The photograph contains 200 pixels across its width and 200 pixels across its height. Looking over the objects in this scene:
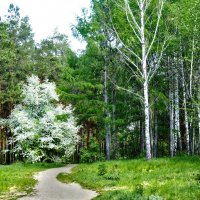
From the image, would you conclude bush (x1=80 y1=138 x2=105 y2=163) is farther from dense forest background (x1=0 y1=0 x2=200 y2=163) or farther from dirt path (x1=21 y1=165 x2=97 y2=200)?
dirt path (x1=21 y1=165 x2=97 y2=200)

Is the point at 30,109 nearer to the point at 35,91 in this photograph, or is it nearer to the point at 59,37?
the point at 35,91

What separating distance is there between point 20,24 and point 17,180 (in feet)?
131

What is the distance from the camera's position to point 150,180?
54.0ft

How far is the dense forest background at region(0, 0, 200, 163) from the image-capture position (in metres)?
26.2

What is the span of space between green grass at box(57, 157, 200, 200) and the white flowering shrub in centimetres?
1368

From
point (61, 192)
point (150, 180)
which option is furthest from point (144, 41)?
point (61, 192)

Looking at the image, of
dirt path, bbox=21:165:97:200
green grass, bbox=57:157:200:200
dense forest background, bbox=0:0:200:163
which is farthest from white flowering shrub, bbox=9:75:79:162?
dirt path, bbox=21:165:97:200

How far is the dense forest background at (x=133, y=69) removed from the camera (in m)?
26.2

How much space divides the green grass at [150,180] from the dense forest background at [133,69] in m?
3.21

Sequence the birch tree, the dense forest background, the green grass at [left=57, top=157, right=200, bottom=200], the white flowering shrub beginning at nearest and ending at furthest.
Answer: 1. the green grass at [left=57, top=157, right=200, bottom=200]
2. the birch tree
3. the dense forest background
4. the white flowering shrub

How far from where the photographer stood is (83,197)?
45.2 ft

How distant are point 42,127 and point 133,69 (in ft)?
36.0

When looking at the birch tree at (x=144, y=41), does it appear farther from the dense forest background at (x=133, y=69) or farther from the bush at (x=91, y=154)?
the bush at (x=91, y=154)

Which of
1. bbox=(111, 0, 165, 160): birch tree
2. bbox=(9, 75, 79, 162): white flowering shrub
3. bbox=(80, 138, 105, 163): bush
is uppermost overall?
bbox=(111, 0, 165, 160): birch tree
